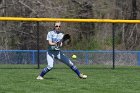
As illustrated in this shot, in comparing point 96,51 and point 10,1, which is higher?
point 10,1

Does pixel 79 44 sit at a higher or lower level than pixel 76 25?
lower

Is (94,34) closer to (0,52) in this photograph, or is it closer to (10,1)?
(10,1)

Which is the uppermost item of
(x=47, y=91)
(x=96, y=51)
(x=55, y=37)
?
(x=55, y=37)

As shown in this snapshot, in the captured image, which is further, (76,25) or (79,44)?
(76,25)

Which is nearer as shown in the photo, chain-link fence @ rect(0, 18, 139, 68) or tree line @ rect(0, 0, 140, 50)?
chain-link fence @ rect(0, 18, 139, 68)

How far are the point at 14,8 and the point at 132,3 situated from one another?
8.73 metres

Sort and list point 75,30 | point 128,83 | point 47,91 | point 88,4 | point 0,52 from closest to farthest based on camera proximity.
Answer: point 47,91 → point 128,83 → point 0,52 → point 75,30 → point 88,4

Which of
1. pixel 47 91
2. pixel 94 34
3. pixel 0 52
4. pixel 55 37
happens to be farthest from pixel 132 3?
pixel 47 91

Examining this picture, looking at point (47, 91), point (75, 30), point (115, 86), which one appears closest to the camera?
point (47, 91)

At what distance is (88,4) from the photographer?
3056 centimetres

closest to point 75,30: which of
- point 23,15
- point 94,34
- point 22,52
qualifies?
point 94,34

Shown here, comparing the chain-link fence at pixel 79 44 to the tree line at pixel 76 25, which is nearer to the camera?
the chain-link fence at pixel 79 44

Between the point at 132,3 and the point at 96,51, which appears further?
the point at 132,3

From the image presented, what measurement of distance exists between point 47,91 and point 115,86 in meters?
1.90
